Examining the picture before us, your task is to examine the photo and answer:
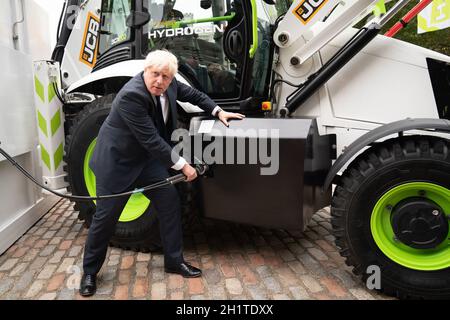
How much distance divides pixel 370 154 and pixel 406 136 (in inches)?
9.8

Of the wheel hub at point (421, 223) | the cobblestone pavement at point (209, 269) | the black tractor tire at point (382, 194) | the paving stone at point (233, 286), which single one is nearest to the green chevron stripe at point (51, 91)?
the cobblestone pavement at point (209, 269)

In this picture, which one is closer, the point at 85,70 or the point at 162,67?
the point at 162,67

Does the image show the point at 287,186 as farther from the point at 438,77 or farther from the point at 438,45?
the point at 438,45

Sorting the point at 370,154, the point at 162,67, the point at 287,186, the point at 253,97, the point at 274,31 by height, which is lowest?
the point at 287,186

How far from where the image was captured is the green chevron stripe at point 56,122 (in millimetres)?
3803

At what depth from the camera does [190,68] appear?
127 inches

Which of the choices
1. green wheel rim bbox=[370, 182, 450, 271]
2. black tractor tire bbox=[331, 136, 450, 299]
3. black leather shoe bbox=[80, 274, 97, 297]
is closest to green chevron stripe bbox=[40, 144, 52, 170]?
black leather shoe bbox=[80, 274, 97, 297]

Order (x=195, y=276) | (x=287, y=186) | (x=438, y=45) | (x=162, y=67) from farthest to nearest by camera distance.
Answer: (x=438, y=45) → (x=195, y=276) → (x=287, y=186) → (x=162, y=67)

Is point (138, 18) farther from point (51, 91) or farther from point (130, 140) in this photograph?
point (51, 91)

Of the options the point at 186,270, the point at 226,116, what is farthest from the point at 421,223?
the point at 186,270

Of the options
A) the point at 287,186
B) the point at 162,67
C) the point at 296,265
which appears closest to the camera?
the point at 162,67

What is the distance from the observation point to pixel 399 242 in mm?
2588

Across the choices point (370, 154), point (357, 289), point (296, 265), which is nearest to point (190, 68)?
point (370, 154)

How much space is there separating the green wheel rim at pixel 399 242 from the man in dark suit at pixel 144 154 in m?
1.17
